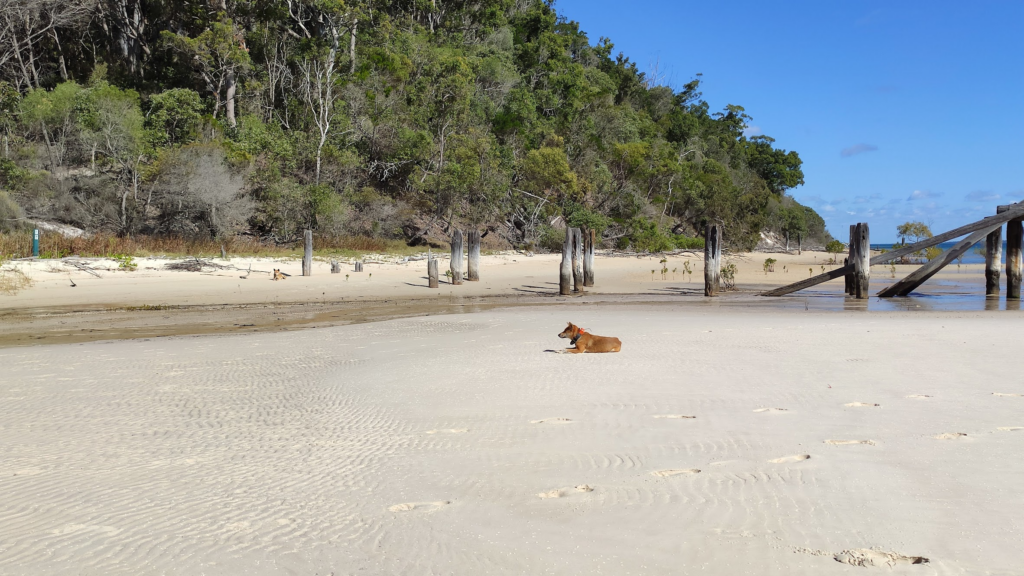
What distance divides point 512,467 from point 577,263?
16.6 m

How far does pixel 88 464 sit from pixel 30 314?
1172cm

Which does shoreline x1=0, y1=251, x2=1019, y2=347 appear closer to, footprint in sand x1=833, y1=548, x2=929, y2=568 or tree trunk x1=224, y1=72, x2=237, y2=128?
footprint in sand x1=833, y1=548, x2=929, y2=568

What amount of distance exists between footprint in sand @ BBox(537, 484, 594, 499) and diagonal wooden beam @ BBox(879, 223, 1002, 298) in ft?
50.5

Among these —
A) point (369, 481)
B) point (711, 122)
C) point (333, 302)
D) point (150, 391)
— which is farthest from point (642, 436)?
point (711, 122)

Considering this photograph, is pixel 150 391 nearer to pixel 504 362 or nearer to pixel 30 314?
pixel 504 362

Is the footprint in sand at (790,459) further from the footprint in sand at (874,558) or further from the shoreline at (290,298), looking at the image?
the shoreline at (290,298)

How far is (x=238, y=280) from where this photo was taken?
66.4 feet

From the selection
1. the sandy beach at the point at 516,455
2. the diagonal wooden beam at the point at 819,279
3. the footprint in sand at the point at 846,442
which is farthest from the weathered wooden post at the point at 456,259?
the footprint in sand at the point at 846,442

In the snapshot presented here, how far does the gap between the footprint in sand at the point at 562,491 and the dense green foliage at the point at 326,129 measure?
27.9 m

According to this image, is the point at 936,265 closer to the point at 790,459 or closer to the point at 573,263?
the point at 573,263

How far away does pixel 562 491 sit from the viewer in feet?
11.2

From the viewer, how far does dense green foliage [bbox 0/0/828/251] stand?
29844 mm

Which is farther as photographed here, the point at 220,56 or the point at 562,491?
the point at 220,56

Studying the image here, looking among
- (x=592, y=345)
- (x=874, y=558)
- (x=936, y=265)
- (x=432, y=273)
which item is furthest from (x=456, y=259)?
(x=874, y=558)
